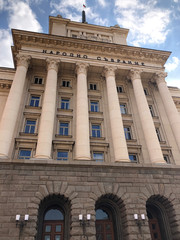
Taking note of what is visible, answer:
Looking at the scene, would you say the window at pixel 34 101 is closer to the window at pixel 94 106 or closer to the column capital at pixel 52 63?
the column capital at pixel 52 63

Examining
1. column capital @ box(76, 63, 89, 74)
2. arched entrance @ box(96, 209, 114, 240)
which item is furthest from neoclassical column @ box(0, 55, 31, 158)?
arched entrance @ box(96, 209, 114, 240)

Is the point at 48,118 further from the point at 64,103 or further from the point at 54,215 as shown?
the point at 54,215

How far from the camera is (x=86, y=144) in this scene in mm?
18438

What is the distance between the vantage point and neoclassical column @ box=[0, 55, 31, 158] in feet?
55.5

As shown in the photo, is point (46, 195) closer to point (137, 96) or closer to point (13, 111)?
point (13, 111)

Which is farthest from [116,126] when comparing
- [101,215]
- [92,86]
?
[92,86]

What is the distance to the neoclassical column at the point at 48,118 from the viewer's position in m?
17.3

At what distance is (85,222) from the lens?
43.9 ft

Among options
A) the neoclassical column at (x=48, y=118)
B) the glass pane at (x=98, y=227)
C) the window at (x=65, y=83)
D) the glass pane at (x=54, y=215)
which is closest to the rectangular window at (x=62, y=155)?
the neoclassical column at (x=48, y=118)

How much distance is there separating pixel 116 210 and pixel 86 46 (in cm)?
2226

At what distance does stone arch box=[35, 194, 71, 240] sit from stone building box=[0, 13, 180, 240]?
2.8 inches

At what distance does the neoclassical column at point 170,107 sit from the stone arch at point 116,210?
34.5 feet

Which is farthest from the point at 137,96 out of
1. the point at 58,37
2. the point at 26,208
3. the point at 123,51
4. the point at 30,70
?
the point at 26,208

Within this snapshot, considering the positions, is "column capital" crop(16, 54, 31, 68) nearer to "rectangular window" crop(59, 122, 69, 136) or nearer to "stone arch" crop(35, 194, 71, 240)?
"rectangular window" crop(59, 122, 69, 136)
